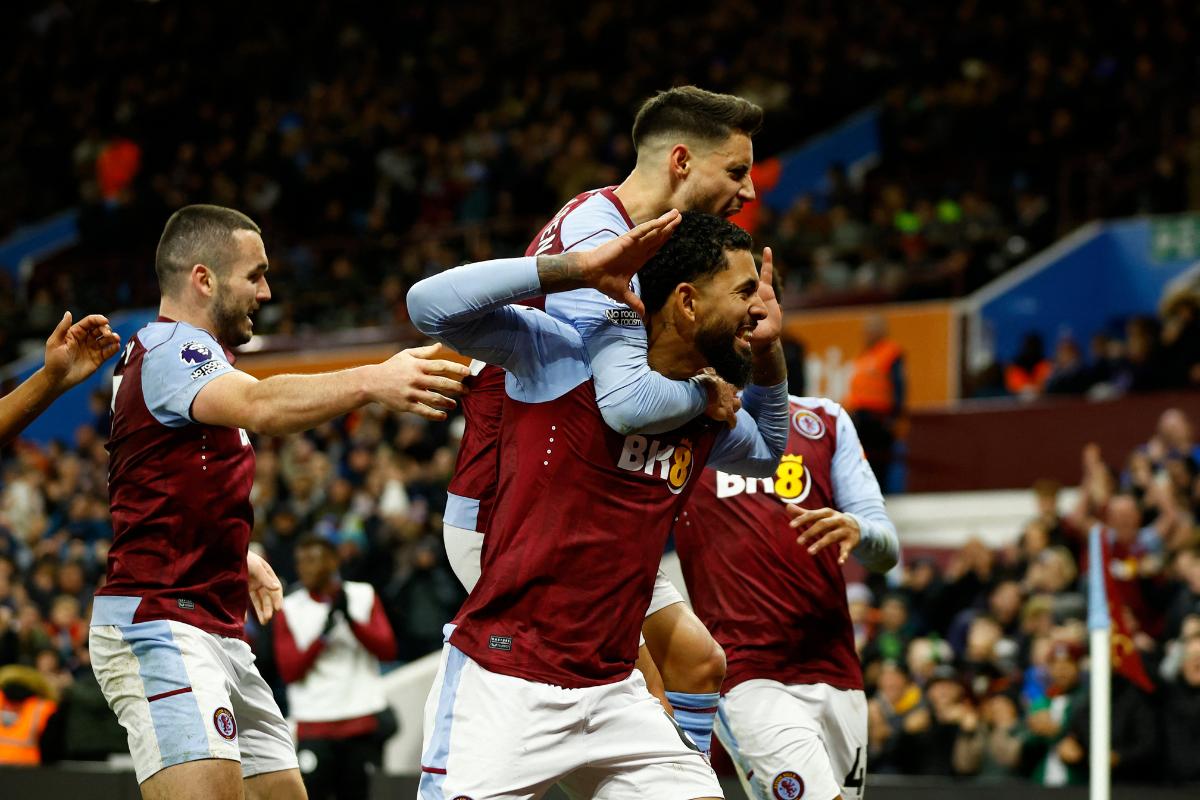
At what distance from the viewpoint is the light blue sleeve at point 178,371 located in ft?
17.5

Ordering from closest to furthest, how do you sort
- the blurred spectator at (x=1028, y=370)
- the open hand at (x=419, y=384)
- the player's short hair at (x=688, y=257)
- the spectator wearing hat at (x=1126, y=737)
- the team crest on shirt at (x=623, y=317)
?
the open hand at (x=419, y=384) → the team crest on shirt at (x=623, y=317) → the player's short hair at (x=688, y=257) → the spectator wearing hat at (x=1126, y=737) → the blurred spectator at (x=1028, y=370)

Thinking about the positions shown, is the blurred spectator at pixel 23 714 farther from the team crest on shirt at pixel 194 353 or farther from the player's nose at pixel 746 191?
the player's nose at pixel 746 191

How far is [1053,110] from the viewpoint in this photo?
18.6 m

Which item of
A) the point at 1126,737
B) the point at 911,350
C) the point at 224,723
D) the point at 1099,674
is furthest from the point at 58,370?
the point at 911,350


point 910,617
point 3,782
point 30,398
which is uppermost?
point 30,398

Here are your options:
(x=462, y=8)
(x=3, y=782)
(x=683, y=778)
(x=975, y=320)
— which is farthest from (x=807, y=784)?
(x=462, y=8)

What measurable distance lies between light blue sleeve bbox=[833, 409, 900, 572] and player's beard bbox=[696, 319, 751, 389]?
1.23 meters

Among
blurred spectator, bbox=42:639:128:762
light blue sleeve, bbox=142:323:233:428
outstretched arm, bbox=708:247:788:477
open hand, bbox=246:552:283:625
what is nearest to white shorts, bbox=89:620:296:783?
open hand, bbox=246:552:283:625

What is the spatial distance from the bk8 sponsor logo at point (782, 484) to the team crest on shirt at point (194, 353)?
205 centimetres

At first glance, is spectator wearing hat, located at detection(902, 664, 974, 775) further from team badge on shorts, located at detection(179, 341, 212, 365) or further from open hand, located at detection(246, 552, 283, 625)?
team badge on shorts, located at detection(179, 341, 212, 365)

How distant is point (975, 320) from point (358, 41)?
1493 cm

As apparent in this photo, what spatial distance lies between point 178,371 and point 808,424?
244 cm

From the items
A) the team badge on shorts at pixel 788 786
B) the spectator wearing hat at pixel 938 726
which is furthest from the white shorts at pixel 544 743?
the spectator wearing hat at pixel 938 726

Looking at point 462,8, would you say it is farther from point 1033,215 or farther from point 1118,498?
point 1118,498
